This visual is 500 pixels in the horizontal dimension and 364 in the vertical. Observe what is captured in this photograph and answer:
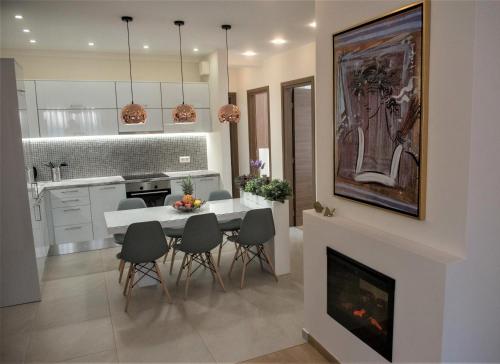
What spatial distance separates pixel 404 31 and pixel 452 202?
903 mm

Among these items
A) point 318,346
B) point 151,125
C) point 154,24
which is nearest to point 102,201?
point 151,125

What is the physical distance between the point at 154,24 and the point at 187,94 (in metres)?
1.99

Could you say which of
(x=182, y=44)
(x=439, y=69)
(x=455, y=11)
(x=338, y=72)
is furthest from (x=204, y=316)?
(x=182, y=44)

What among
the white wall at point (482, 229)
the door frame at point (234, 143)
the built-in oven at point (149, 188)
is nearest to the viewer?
the white wall at point (482, 229)

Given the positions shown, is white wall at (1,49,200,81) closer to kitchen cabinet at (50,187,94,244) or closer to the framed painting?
kitchen cabinet at (50,187,94,244)

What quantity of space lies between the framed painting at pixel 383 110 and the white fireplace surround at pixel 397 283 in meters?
0.21

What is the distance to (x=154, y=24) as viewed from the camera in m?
4.43

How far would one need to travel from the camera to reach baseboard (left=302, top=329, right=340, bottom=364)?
2.83 m

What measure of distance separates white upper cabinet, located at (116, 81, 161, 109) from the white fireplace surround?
4.06m

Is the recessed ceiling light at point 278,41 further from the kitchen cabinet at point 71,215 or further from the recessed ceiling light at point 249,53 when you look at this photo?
the kitchen cabinet at point 71,215

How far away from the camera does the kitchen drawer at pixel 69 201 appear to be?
17.9 ft

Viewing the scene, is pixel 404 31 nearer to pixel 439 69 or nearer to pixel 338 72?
pixel 439 69

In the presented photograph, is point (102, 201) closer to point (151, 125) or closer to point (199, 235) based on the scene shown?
point (151, 125)

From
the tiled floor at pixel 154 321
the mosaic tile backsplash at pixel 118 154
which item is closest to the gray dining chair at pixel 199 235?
the tiled floor at pixel 154 321
